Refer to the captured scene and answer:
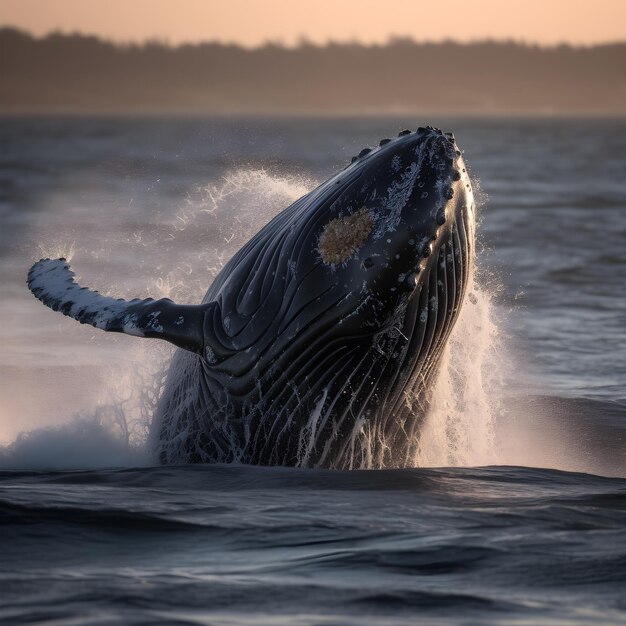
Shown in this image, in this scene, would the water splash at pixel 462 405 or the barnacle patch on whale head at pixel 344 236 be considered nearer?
the barnacle patch on whale head at pixel 344 236

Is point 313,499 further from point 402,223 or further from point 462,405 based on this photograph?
point 462,405

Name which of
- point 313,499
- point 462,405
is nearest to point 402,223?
point 313,499

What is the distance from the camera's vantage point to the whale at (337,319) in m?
8.91

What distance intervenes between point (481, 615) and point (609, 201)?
4358 centimetres

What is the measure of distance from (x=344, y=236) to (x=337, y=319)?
20.5 inches

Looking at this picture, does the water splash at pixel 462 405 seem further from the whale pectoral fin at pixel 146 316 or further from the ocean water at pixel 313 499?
the whale pectoral fin at pixel 146 316

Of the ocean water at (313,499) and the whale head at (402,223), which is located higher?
the whale head at (402,223)

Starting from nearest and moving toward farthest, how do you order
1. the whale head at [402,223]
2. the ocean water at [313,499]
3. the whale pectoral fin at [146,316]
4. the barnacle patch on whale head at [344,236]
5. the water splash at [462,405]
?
the ocean water at [313,499] < the whale head at [402,223] < the barnacle patch on whale head at [344,236] < the whale pectoral fin at [146,316] < the water splash at [462,405]

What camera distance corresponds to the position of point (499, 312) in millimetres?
21016

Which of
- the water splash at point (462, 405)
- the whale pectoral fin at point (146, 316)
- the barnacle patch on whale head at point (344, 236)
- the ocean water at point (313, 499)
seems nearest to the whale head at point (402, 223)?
the barnacle patch on whale head at point (344, 236)

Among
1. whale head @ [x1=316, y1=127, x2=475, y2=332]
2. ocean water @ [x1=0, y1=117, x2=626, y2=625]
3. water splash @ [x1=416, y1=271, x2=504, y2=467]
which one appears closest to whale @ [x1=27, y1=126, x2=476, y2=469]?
whale head @ [x1=316, y1=127, x2=475, y2=332]

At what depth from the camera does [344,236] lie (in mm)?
9039

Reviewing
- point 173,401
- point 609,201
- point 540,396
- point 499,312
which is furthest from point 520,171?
point 173,401

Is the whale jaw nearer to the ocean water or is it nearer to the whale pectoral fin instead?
the whale pectoral fin
